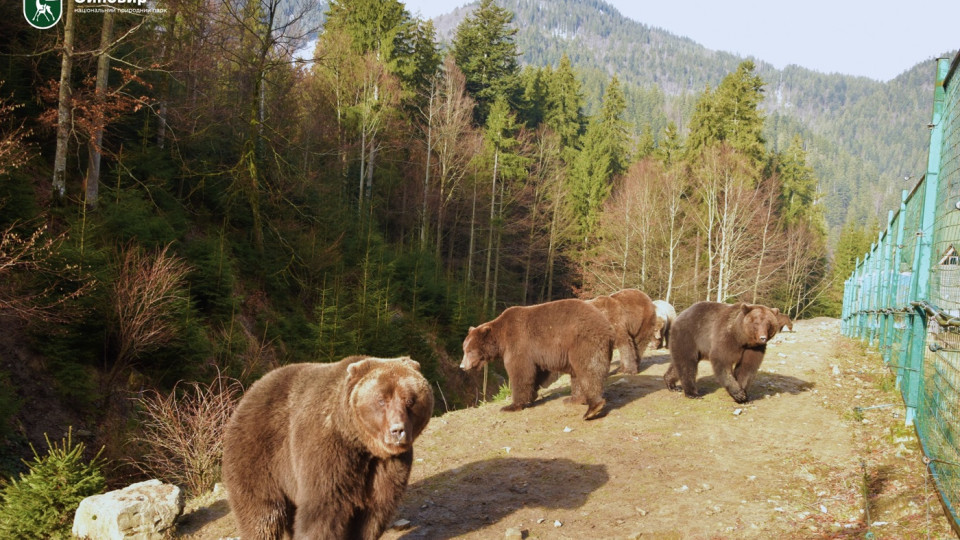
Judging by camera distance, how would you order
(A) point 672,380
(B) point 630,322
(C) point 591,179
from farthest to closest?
(C) point 591,179
(B) point 630,322
(A) point 672,380

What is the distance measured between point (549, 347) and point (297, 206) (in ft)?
59.7

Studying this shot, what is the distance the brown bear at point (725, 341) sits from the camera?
1020 centimetres

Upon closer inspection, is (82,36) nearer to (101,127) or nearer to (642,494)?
(101,127)

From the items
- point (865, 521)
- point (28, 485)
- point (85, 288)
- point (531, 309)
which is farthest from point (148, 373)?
point (865, 521)

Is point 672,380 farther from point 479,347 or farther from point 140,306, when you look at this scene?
point 140,306

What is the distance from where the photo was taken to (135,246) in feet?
53.5

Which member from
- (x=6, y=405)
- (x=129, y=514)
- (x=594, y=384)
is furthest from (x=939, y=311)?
(x=6, y=405)

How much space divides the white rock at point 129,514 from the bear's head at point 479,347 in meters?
5.33

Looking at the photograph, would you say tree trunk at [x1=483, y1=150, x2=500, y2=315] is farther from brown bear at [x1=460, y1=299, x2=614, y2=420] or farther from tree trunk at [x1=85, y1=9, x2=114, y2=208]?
brown bear at [x1=460, y1=299, x2=614, y2=420]

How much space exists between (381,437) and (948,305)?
20.1ft

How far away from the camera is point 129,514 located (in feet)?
21.7

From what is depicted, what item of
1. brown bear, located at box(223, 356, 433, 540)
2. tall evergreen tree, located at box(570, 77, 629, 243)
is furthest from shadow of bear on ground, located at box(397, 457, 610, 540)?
tall evergreen tree, located at box(570, 77, 629, 243)

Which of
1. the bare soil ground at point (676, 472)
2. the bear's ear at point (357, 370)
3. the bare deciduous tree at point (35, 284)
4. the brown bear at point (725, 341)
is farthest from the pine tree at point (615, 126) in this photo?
the bear's ear at point (357, 370)

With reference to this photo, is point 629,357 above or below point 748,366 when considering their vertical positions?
below
